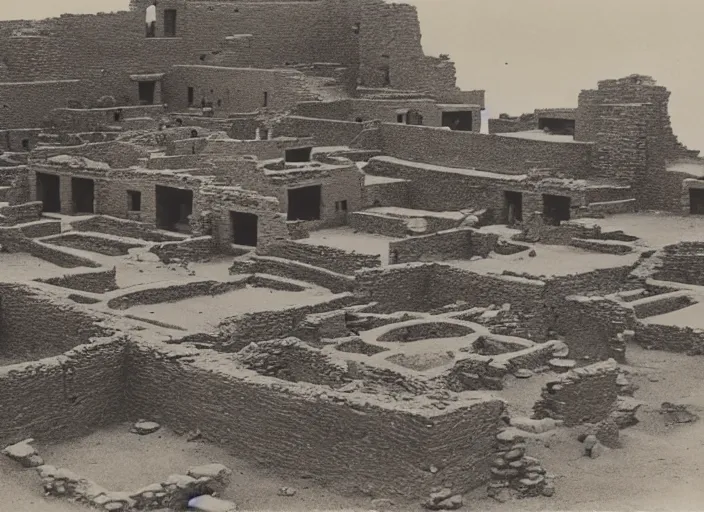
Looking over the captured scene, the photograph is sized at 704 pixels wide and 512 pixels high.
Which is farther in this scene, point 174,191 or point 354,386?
point 174,191

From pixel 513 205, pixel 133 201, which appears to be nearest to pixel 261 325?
pixel 133 201

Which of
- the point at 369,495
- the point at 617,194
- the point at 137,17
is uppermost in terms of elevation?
the point at 137,17

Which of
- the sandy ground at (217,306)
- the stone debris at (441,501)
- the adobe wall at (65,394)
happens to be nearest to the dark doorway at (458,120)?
the sandy ground at (217,306)

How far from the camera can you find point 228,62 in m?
47.2

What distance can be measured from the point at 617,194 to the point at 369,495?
18306 mm

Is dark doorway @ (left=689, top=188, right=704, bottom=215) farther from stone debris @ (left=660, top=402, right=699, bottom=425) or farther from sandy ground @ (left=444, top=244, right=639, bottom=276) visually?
stone debris @ (left=660, top=402, right=699, bottom=425)

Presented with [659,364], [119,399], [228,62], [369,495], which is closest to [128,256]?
[119,399]

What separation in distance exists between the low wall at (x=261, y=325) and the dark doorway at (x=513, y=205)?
9700 mm

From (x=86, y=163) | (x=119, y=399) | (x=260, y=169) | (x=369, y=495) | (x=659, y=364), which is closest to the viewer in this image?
(x=369, y=495)

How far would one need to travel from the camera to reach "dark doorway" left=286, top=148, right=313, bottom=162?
126 feet

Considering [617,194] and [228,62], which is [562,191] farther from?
[228,62]

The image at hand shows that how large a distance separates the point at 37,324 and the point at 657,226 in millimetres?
14693

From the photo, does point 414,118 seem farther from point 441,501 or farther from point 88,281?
point 441,501

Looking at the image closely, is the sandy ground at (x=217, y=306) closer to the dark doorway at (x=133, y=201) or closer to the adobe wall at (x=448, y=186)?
the dark doorway at (x=133, y=201)
